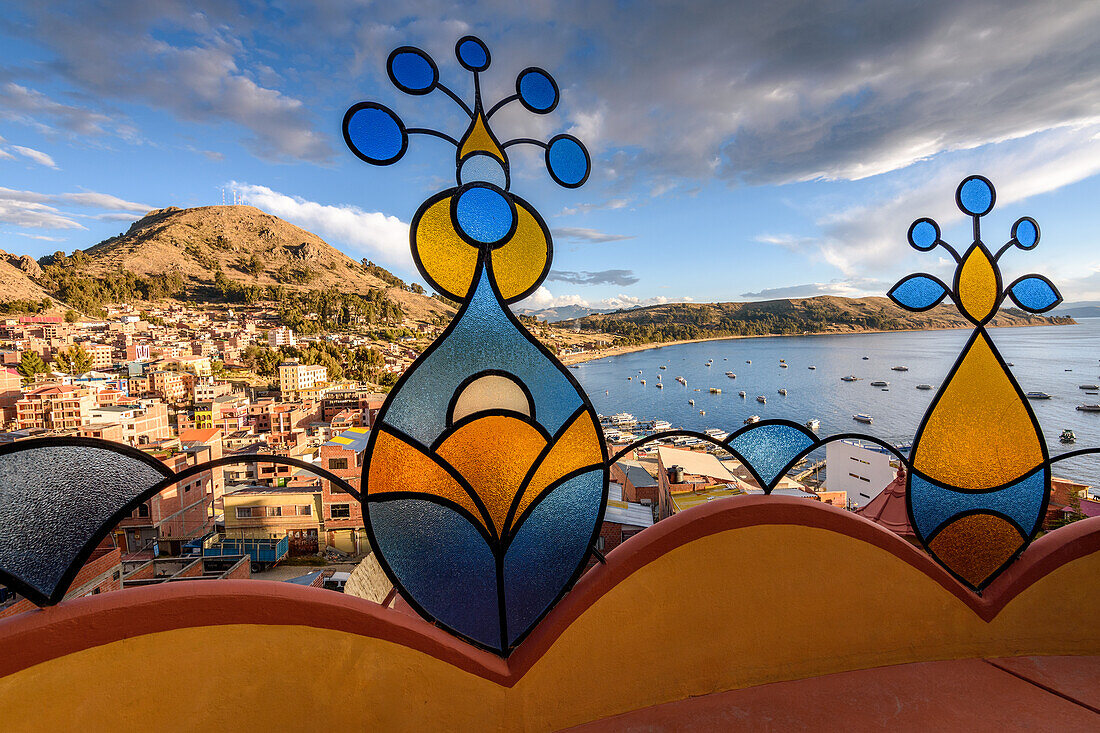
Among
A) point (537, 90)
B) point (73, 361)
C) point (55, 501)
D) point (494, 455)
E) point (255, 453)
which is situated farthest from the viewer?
point (73, 361)

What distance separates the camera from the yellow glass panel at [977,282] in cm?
222

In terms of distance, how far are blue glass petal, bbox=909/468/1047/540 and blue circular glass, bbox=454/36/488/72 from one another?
8.21ft

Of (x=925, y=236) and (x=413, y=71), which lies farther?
(x=925, y=236)

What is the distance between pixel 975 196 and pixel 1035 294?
54 cm

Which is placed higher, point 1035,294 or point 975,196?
point 975,196

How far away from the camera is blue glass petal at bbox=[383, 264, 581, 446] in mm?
1695

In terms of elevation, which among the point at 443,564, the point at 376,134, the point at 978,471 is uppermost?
the point at 376,134

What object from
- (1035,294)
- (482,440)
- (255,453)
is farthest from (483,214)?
(1035,294)

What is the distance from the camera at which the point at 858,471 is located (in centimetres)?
1547

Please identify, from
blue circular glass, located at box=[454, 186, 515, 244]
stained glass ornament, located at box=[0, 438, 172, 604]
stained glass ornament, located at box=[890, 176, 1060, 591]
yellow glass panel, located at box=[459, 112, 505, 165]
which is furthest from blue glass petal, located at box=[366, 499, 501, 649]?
stained glass ornament, located at box=[890, 176, 1060, 591]

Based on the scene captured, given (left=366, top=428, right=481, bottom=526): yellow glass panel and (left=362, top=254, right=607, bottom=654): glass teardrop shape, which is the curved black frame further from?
(left=362, top=254, right=607, bottom=654): glass teardrop shape

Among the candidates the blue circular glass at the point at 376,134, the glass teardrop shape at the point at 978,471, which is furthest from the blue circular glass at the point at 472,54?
the glass teardrop shape at the point at 978,471

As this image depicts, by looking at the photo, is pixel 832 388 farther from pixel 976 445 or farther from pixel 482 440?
pixel 482 440

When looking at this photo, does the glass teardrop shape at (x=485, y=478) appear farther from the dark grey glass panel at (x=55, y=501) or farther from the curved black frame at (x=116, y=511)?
the dark grey glass panel at (x=55, y=501)
